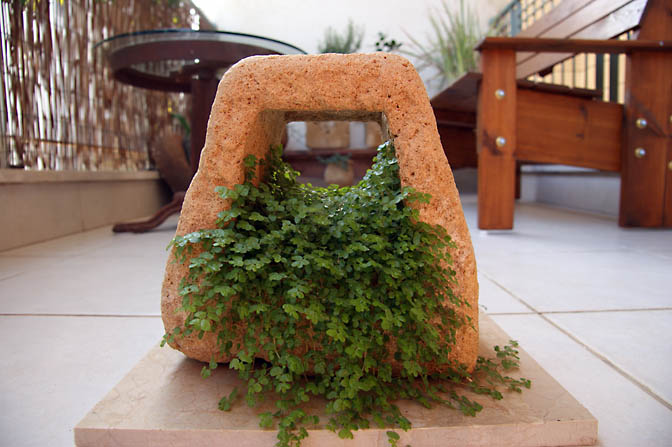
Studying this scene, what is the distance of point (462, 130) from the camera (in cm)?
502

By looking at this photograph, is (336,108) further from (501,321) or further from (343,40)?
(343,40)

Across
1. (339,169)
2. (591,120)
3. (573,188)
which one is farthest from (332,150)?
(591,120)

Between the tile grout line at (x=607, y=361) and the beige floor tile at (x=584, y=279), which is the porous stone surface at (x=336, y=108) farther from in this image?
the beige floor tile at (x=584, y=279)

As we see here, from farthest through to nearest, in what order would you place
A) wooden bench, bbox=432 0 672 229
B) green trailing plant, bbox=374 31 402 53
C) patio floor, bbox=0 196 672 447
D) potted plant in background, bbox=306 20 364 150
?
potted plant in background, bbox=306 20 364 150 → green trailing plant, bbox=374 31 402 53 → wooden bench, bbox=432 0 672 229 → patio floor, bbox=0 196 672 447

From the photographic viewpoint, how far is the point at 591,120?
3232 millimetres

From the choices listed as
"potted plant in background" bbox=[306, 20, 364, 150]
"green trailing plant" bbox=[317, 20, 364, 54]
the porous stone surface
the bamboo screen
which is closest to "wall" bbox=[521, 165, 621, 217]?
"potted plant in background" bbox=[306, 20, 364, 150]

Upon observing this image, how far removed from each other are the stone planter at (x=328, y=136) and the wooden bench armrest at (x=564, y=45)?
3437mm

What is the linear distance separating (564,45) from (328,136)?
3.75 m

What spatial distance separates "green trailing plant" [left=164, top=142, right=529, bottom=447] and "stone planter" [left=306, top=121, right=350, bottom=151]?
5318mm

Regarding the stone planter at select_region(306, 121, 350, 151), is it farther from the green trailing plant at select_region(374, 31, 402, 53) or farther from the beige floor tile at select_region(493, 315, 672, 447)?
the beige floor tile at select_region(493, 315, 672, 447)

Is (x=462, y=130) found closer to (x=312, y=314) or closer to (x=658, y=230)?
(x=658, y=230)

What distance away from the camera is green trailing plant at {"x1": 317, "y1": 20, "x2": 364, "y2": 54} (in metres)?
6.02

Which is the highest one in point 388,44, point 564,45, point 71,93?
point 388,44

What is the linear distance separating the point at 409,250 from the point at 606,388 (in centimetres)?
60
